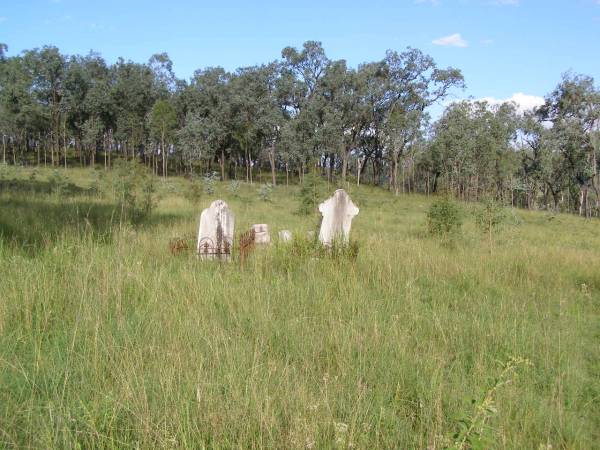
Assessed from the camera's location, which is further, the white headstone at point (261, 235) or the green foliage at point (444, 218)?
the green foliage at point (444, 218)

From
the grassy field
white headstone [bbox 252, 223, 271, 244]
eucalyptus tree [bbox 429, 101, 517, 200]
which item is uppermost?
eucalyptus tree [bbox 429, 101, 517, 200]

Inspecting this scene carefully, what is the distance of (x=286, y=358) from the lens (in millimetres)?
3275

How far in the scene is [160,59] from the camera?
51.8 metres

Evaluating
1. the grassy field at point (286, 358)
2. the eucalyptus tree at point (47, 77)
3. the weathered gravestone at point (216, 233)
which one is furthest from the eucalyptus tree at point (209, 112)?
the grassy field at point (286, 358)

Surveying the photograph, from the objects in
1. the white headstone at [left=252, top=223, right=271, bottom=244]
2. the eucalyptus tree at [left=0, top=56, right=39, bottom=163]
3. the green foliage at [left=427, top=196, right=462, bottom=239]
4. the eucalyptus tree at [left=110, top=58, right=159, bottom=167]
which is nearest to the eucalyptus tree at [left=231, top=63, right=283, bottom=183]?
the eucalyptus tree at [left=110, top=58, right=159, bottom=167]

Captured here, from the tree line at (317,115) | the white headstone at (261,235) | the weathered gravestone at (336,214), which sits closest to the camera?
the weathered gravestone at (336,214)

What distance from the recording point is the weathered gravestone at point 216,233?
6.77m

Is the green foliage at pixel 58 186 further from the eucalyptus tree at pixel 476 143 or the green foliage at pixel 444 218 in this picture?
the eucalyptus tree at pixel 476 143

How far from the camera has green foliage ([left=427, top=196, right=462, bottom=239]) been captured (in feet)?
38.3

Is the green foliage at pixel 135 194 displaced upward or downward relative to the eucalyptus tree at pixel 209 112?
downward

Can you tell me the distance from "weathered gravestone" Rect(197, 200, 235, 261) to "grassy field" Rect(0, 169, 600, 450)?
0.54m

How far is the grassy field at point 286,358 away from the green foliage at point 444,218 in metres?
5.48

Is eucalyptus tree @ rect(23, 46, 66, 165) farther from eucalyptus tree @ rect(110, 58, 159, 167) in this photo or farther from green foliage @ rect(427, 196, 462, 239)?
green foliage @ rect(427, 196, 462, 239)

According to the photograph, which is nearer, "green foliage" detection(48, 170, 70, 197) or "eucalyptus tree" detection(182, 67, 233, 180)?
"green foliage" detection(48, 170, 70, 197)
